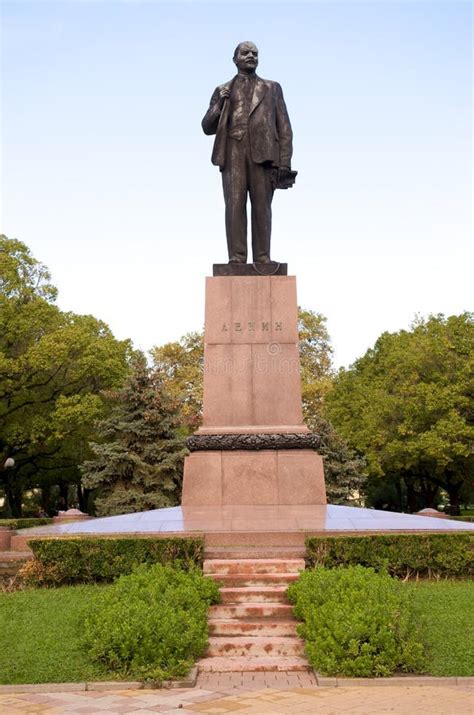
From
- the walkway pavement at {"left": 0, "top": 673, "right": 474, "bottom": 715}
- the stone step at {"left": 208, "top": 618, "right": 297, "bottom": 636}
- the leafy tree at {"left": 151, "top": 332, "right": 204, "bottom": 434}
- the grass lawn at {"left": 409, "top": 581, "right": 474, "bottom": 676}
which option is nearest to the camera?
the walkway pavement at {"left": 0, "top": 673, "right": 474, "bottom": 715}

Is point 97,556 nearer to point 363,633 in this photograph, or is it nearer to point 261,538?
point 261,538

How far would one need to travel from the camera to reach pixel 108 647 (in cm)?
720

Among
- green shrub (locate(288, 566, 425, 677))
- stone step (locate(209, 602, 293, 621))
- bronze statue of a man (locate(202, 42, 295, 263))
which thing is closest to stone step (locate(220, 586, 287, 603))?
stone step (locate(209, 602, 293, 621))

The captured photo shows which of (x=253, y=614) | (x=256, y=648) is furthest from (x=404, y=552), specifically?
(x=256, y=648)

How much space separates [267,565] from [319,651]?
239cm

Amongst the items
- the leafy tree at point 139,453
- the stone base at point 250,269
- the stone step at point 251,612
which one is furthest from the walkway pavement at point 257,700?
the leafy tree at point 139,453

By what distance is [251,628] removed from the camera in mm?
8383

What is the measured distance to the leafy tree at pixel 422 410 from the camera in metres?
32.1

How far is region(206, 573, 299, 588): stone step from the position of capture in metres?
9.29

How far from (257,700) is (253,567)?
10.2ft

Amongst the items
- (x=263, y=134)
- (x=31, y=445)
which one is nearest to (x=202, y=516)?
(x=263, y=134)

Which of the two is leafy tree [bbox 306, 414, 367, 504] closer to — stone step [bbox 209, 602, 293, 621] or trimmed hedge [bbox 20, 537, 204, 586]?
trimmed hedge [bbox 20, 537, 204, 586]

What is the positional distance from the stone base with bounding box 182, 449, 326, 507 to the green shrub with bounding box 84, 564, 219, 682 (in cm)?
547

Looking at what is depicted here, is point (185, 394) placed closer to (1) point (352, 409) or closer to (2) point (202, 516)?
(1) point (352, 409)
